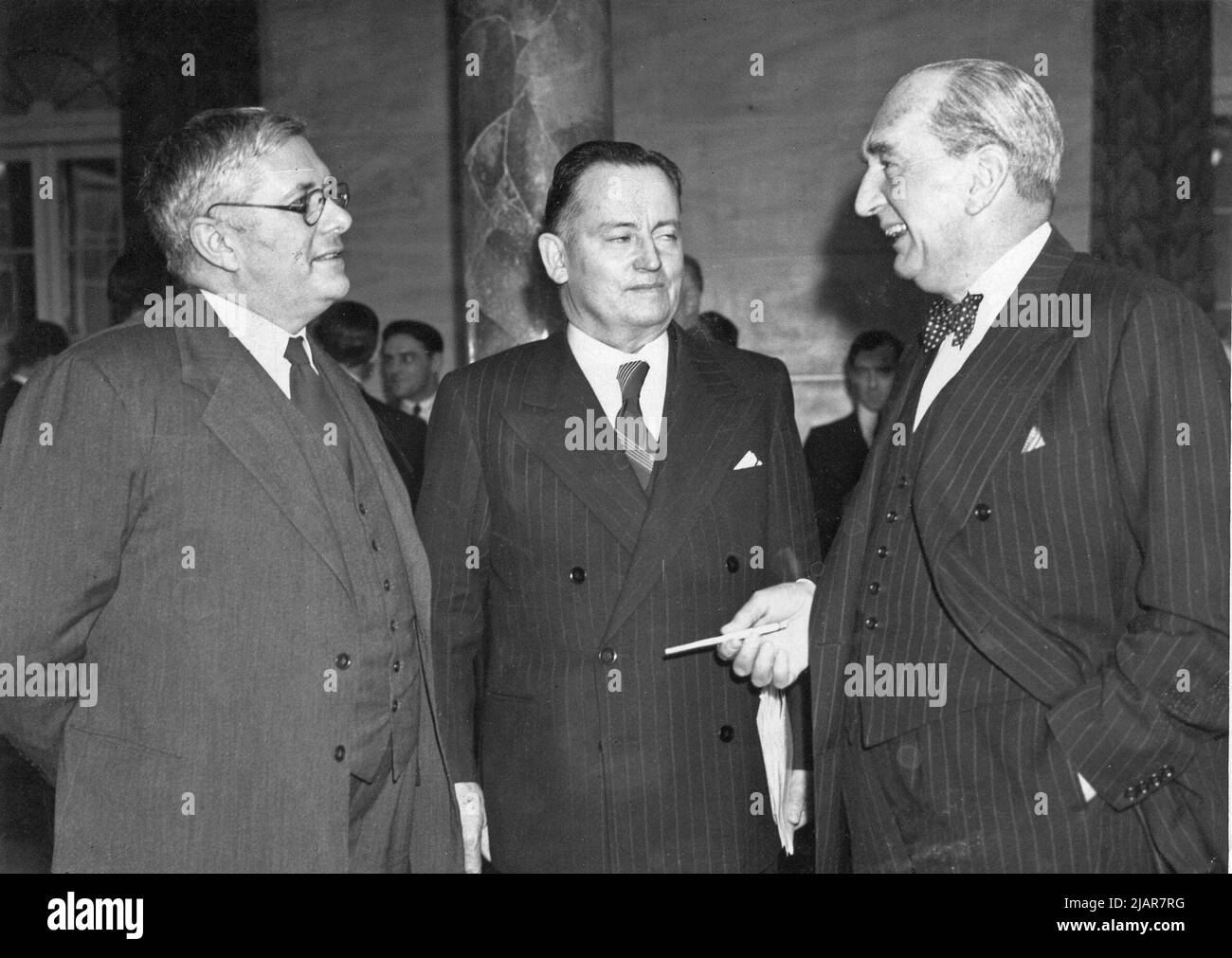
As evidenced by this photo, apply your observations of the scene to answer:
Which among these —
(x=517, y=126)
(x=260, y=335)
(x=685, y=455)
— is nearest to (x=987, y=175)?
(x=685, y=455)

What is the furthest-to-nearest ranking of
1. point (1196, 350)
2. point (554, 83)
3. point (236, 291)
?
point (554, 83), point (236, 291), point (1196, 350)

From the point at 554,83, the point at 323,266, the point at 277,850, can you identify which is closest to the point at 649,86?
the point at 554,83

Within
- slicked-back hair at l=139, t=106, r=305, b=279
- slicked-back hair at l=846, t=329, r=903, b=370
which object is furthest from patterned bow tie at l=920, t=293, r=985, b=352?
slicked-back hair at l=846, t=329, r=903, b=370

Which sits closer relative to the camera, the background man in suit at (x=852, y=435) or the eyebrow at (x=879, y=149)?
the eyebrow at (x=879, y=149)

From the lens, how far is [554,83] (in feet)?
11.1

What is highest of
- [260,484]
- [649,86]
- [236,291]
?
[649,86]

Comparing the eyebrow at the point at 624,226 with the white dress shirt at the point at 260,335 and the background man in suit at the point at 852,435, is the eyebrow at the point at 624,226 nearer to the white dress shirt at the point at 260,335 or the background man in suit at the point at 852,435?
the white dress shirt at the point at 260,335

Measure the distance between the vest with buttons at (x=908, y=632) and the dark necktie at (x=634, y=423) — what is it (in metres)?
0.57

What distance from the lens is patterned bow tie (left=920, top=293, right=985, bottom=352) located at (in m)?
2.27

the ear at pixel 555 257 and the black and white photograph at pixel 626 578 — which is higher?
the ear at pixel 555 257

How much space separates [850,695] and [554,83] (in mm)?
1969

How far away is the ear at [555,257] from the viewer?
2730 mm

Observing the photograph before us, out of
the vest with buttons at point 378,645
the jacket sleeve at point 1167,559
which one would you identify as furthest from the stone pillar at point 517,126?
the jacket sleeve at point 1167,559

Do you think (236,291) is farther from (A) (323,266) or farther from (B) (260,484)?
(B) (260,484)
